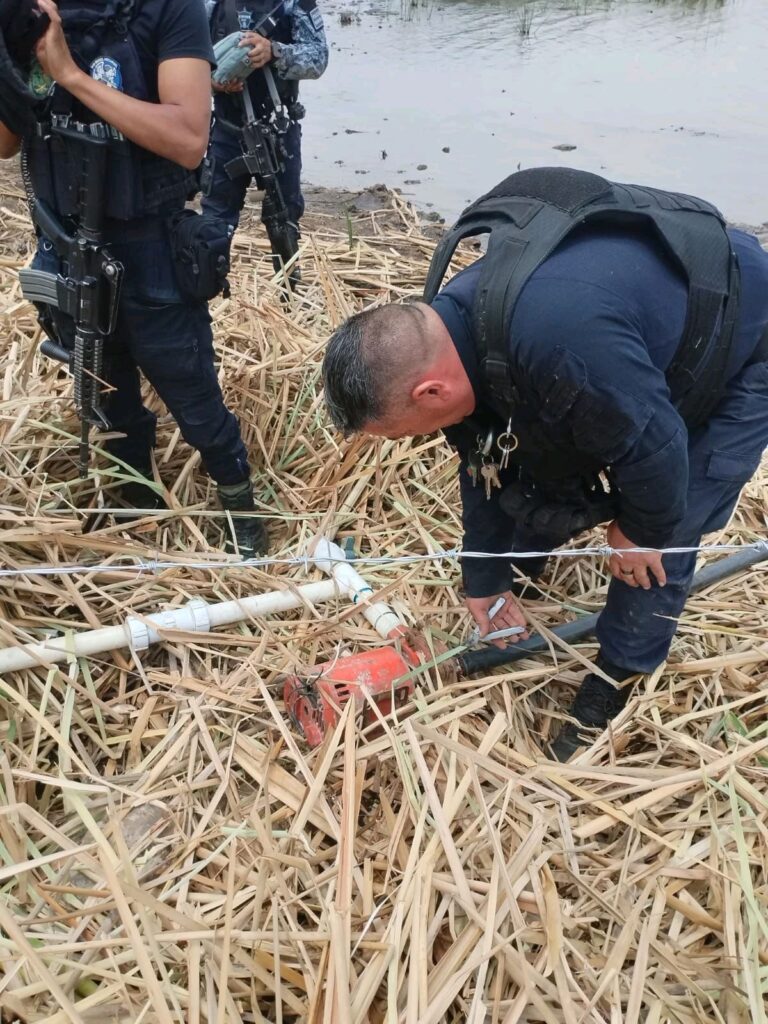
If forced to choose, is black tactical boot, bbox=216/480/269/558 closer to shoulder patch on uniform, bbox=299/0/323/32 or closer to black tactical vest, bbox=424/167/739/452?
black tactical vest, bbox=424/167/739/452

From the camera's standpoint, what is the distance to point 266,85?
14.2 feet

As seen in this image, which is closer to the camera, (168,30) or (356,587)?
(168,30)

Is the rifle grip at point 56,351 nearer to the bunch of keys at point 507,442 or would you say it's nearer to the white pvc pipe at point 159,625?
the white pvc pipe at point 159,625

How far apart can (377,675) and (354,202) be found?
5.30 m

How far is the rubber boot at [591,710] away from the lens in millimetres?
2412

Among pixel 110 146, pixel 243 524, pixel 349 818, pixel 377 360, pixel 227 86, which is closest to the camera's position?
pixel 377 360

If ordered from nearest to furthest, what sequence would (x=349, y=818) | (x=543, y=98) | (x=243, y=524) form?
(x=349, y=818) < (x=243, y=524) < (x=543, y=98)

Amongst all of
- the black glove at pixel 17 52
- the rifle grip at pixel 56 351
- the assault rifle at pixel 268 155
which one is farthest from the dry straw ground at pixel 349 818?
the assault rifle at pixel 268 155

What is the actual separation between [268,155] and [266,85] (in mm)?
377

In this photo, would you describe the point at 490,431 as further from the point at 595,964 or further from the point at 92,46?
the point at 92,46

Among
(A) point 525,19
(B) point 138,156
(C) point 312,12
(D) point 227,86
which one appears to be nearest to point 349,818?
(B) point 138,156

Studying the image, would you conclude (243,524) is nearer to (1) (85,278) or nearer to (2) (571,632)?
(1) (85,278)

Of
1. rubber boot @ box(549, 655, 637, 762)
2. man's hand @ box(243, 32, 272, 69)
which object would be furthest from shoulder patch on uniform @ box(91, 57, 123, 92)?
rubber boot @ box(549, 655, 637, 762)

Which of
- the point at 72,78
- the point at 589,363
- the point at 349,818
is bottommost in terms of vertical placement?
the point at 349,818
